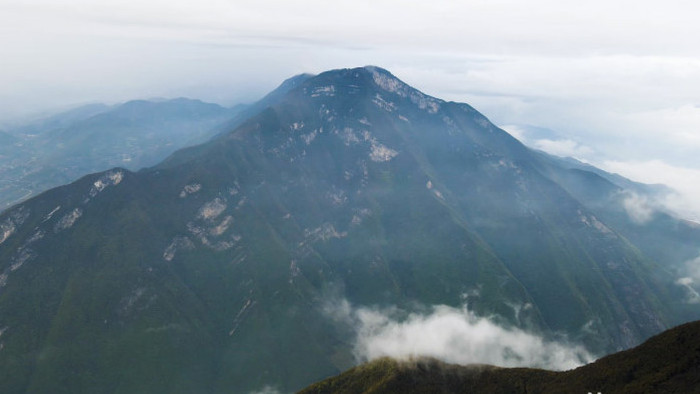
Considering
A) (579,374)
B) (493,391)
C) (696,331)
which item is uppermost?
(696,331)

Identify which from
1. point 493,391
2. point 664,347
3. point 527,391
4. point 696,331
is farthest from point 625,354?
point 493,391

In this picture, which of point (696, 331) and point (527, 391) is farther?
point (527, 391)

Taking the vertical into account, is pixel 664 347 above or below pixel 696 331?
below

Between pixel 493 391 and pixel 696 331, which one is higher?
pixel 696 331

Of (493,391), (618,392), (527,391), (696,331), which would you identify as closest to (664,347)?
(696,331)

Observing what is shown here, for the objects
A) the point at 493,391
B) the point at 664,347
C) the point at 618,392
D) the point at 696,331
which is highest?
the point at 696,331

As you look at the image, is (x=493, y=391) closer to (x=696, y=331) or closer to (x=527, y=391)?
(x=527, y=391)

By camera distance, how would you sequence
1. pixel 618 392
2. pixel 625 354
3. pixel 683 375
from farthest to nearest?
pixel 625 354, pixel 618 392, pixel 683 375

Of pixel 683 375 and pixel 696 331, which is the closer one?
pixel 683 375

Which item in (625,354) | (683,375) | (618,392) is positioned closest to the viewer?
(683,375)

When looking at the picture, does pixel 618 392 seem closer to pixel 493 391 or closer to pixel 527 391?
pixel 527 391
